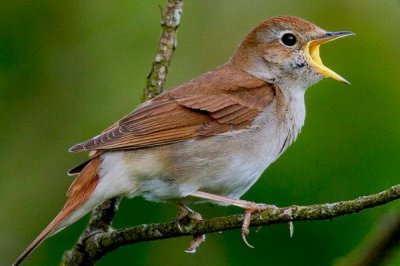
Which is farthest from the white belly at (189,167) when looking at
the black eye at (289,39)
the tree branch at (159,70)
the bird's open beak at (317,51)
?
the black eye at (289,39)

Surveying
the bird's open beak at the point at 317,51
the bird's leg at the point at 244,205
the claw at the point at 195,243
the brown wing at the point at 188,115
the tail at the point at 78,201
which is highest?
the bird's open beak at the point at 317,51

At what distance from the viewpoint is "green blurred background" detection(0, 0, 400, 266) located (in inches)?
226

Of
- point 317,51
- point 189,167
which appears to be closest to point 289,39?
point 317,51

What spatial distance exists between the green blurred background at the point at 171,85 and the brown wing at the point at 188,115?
416mm

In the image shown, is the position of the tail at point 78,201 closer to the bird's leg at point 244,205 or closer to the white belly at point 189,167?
the white belly at point 189,167

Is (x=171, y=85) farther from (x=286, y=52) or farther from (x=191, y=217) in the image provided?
(x=191, y=217)

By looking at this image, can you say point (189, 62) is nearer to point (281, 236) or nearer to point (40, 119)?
point (40, 119)

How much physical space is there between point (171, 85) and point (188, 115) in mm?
1010

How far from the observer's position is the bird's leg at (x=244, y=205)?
497 cm

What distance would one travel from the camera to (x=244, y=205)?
545 cm

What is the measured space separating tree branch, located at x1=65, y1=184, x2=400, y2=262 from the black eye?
6.45ft

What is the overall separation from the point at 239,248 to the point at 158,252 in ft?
2.02

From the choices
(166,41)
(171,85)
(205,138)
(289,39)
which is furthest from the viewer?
(171,85)

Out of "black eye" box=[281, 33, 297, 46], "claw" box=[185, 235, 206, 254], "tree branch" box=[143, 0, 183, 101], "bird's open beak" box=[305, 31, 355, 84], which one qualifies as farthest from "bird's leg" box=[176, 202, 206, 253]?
"black eye" box=[281, 33, 297, 46]
